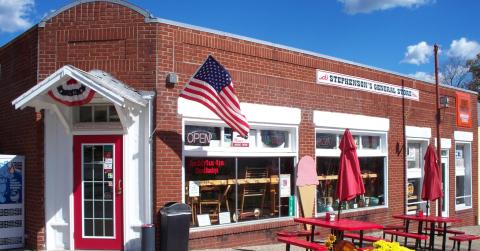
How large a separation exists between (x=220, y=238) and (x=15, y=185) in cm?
421

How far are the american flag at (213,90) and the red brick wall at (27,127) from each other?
3110 mm

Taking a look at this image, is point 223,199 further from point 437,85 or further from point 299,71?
point 437,85

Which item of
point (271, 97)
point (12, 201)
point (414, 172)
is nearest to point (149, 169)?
point (12, 201)

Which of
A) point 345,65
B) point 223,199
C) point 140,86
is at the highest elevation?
point 345,65

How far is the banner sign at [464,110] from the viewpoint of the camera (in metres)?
19.5

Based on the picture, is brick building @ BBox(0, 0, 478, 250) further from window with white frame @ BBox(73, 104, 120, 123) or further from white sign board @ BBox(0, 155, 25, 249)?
white sign board @ BBox(0, 155, 25, 249)

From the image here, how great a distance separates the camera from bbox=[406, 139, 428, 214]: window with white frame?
56.2 feet

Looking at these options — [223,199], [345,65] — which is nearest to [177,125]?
[223,199]

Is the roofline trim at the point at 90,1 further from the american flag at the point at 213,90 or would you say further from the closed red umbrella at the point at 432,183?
the closed red umbrella at the point at 432,183

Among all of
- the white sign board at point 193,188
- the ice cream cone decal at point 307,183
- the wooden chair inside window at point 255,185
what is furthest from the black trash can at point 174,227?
the ice cream cone decal at point 307,183

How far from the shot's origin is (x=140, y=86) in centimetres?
1034

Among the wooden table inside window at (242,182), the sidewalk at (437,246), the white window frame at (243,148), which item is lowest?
the sidewalk at (437,246)

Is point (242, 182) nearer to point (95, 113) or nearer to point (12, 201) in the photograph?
point (95, 113)

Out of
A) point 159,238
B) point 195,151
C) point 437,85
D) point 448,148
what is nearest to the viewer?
point 159,238
